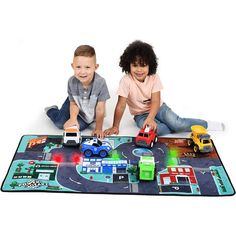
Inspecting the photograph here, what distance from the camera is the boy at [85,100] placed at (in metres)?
3.29

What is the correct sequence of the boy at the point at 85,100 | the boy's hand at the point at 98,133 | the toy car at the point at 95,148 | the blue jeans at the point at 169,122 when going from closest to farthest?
the toy car at the point at 95,148, the boy at the point at 85,100, the boy's hand at the point at 98,133, the blue jeans at the point at 169,122

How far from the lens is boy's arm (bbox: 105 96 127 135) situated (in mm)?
3457

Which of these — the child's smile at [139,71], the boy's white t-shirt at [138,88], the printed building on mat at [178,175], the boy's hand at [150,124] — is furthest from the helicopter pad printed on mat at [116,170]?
the child's smile at [139,71]

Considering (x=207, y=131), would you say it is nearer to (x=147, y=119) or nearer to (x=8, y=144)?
(x=147, y=119)

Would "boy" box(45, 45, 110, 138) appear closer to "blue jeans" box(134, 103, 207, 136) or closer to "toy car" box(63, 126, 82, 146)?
"toy car" box(63, 126, 82, 146)

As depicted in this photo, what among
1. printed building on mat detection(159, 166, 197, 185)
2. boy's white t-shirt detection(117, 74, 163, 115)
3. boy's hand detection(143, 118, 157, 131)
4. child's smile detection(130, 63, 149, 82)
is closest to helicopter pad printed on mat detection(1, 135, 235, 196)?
Answer: printed building on mat detection(159, 166, 197, 185)

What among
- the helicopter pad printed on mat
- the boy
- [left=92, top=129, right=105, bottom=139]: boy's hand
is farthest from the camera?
[left=92, top=129, right=105, bottom=139]: boy's hand

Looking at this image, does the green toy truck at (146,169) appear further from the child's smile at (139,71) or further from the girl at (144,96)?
the child's smile at (139,71)

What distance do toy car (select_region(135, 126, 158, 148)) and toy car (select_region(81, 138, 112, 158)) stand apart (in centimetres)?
22

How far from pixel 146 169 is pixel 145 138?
16.3 inches

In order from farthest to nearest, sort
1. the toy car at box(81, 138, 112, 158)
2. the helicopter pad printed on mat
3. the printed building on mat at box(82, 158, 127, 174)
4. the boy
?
the boy < the toy car at box(81, 138, 112, 158) < the printed building on mat at box(82, 158, 127, 174) < the helicopter pad printed on mat

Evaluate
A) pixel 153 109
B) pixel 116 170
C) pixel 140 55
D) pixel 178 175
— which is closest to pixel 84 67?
pixel 140 55

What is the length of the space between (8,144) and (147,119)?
0.99 meters

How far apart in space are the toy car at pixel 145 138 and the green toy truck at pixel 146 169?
34 cm
